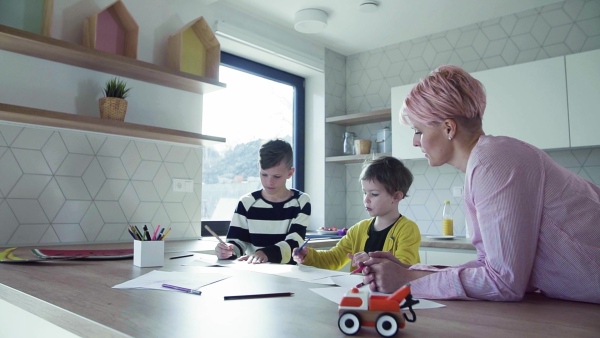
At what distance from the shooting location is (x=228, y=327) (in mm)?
707

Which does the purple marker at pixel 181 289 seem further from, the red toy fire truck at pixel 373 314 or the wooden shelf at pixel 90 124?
the wooden shelf at pixel 90 124

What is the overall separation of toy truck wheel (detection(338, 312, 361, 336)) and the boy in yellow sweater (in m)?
1.11

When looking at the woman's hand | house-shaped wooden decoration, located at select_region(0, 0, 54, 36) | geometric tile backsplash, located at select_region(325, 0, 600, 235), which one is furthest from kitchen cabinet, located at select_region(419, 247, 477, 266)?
house-shaped wooden decoration, located at select_region(0, 0, 54, 36)

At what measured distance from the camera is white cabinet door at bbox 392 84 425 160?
3.38 meters

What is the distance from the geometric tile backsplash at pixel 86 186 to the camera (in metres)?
2.08

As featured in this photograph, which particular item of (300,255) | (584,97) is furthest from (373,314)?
(584,97)

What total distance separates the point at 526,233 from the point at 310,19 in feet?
8.52

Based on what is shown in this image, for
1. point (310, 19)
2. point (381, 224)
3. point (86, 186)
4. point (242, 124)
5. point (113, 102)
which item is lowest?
point (381, 224)

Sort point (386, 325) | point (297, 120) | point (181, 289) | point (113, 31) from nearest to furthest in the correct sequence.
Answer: point (386, 325)
point (181, 289)
point (113, 31)
point (297, 120)

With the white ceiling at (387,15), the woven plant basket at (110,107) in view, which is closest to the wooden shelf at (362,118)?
the white ceiling at (387,15)

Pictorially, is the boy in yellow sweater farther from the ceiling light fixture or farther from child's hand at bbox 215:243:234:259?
the ceiling light fixture

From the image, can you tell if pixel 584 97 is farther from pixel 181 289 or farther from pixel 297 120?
pixel 181 289

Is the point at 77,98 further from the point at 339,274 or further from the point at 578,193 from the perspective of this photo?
the point at 578,193

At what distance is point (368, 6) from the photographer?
3.09m
